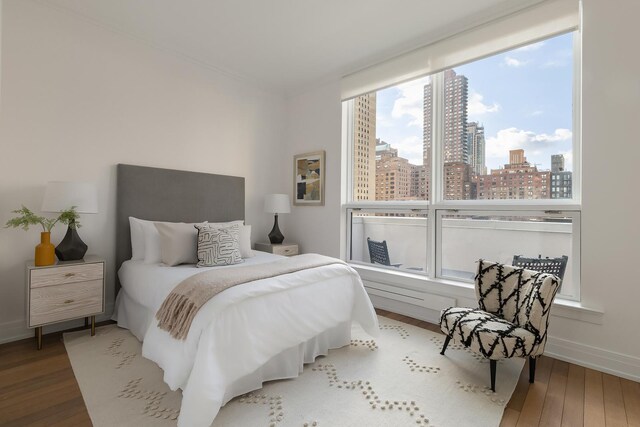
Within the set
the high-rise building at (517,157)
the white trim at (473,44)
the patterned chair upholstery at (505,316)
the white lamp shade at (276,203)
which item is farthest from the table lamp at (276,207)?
the high-rise building at (517,157)

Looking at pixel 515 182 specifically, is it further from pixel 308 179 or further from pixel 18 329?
pixel 18 329

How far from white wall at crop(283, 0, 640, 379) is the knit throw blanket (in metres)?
2.21

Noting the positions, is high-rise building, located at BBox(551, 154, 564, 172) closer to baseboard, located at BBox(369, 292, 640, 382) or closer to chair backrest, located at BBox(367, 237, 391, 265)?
baseboard, located at BBox(369, 292, 640, 382)

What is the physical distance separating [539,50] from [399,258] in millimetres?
2333

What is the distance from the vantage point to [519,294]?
7.45 feet

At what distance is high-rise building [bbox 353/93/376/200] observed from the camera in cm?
388

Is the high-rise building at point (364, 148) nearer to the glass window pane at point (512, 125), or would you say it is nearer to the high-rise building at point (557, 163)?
the glass window pane at point (512, 125)

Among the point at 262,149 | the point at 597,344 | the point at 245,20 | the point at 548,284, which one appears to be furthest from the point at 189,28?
the point at 597,344

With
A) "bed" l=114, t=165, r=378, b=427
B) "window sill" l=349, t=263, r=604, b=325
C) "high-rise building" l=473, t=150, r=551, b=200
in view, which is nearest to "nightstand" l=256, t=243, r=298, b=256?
"bed" l=114, t=165, r=378, b=427

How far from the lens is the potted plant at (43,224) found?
240 centimetres

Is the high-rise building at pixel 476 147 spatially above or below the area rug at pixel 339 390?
above

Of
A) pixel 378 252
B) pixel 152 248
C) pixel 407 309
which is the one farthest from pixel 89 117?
pixel 407 309

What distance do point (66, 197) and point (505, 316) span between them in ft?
11.6

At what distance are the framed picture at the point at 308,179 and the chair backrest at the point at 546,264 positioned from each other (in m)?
2.32
